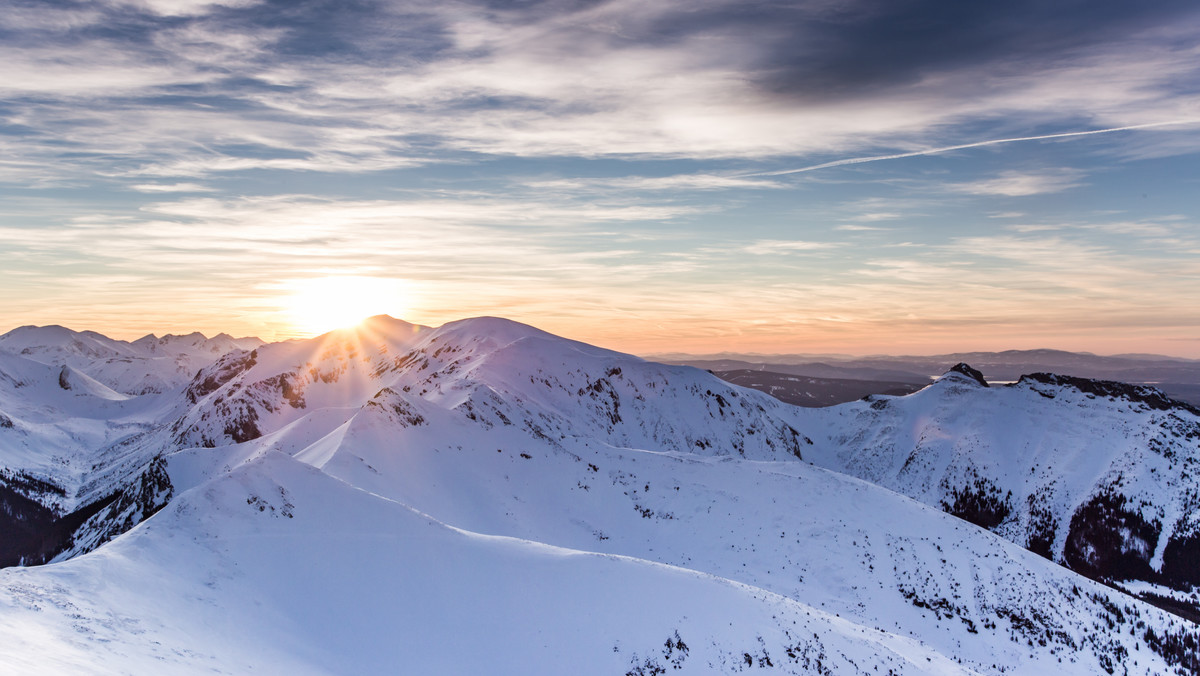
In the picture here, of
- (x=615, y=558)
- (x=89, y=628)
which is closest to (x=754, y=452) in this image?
(x=615, y=558)

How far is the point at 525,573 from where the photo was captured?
163 feet

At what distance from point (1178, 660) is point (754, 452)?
4851 inches

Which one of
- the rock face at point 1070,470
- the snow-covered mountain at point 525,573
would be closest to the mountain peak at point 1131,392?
the rock face at point 1070,470

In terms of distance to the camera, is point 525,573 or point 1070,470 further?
point 1070,470

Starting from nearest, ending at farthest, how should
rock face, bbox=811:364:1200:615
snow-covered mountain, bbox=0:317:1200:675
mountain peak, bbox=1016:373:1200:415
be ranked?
snow-covered mountain, bbox=0:317:1200:675, rock face, bbox=811:364:1200:615, mountain peak, bbox=1016:373:1200:415

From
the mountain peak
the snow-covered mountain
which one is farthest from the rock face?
the snow-covered mountain

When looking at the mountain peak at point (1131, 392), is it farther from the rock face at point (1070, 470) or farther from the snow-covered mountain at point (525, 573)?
the snow-covered mountain at point (525, 573)

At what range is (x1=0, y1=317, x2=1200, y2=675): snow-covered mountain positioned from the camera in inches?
1489

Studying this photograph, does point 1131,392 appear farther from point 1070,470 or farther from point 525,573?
point 525,573

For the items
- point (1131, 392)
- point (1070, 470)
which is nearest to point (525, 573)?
point (1070, 470)

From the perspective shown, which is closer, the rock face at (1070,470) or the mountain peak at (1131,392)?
the rock face at (1070,470)

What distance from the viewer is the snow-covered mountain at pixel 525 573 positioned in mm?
37812

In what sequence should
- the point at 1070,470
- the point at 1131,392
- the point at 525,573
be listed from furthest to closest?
1. the point at 1131,392
2. the point at 1070,470
3. the point at 525,573

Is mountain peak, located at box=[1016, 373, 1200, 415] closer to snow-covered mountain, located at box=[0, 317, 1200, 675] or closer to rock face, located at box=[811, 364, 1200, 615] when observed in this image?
rock face, located at box=[811, 364, 1200, 615]
